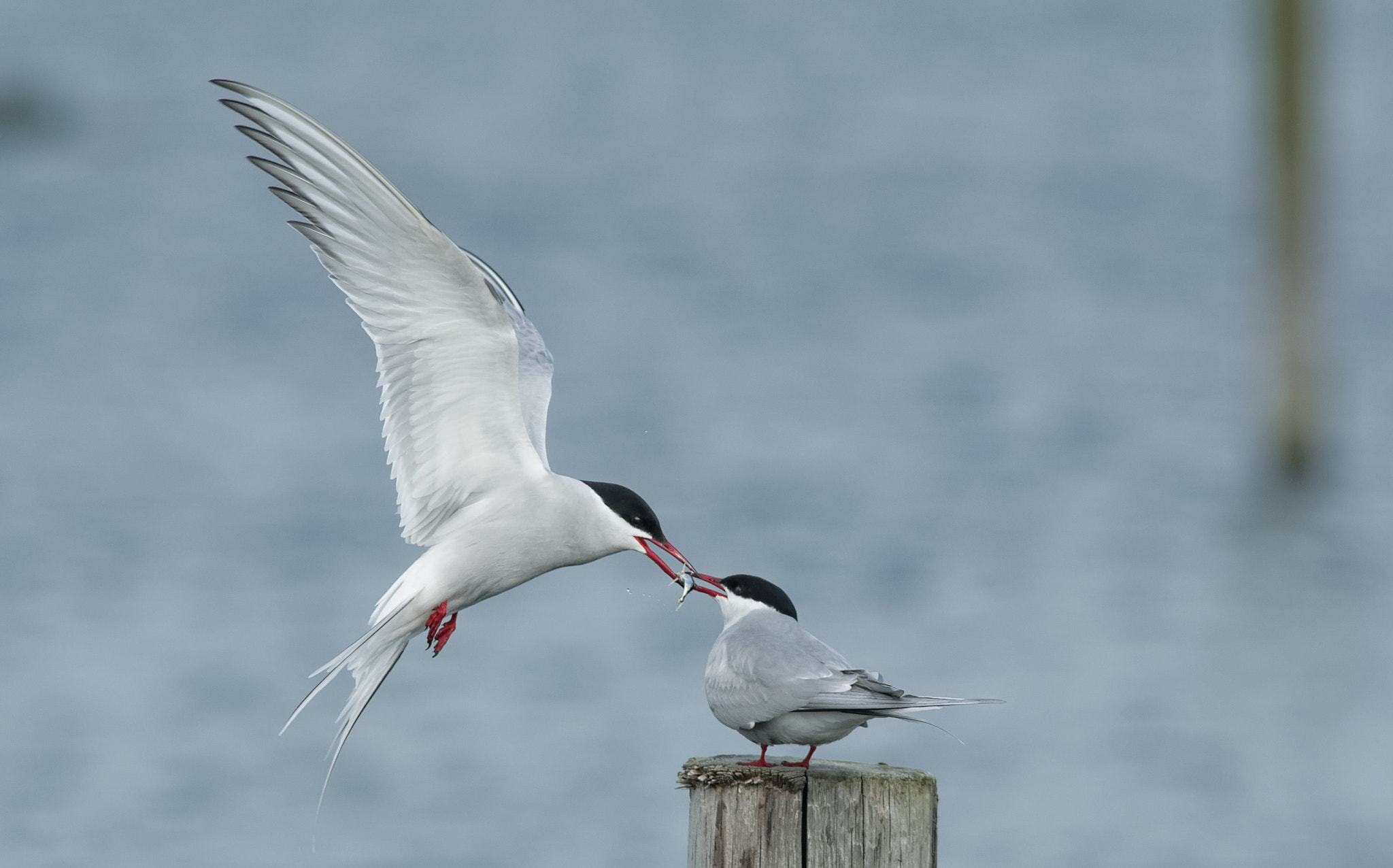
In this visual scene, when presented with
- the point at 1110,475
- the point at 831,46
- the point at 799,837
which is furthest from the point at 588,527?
the point at 831,46

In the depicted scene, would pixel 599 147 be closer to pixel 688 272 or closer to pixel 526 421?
pixel 688 272

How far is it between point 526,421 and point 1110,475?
10.9 meters

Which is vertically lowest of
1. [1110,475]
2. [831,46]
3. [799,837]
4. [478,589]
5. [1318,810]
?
[799,837]

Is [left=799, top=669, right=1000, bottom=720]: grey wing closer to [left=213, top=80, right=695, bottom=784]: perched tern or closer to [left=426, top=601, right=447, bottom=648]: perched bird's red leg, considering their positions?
[left=213, top=80, right=695, bottom=784]: perched tern

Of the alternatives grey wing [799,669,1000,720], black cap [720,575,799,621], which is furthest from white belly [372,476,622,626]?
grey wing [799,669,1000,720]

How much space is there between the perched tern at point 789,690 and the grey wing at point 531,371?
0.89 meters

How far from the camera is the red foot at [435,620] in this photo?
13.0 feet

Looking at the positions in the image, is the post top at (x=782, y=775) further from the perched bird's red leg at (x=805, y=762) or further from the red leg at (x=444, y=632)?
the red leg at (x=444, y=632)

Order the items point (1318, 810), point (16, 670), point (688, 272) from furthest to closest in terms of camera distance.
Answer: point (688, 272)
point (16, 670)
point (1318, 810)

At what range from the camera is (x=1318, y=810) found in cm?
930

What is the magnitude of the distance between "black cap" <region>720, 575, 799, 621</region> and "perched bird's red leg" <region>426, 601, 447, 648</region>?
72cm

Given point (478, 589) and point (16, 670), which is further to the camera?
point (16, 670)

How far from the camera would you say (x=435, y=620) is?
3979mm

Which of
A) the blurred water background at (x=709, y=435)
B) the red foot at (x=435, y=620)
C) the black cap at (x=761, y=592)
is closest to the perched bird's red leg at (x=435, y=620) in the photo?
the red foot at (x=435, y=620)
